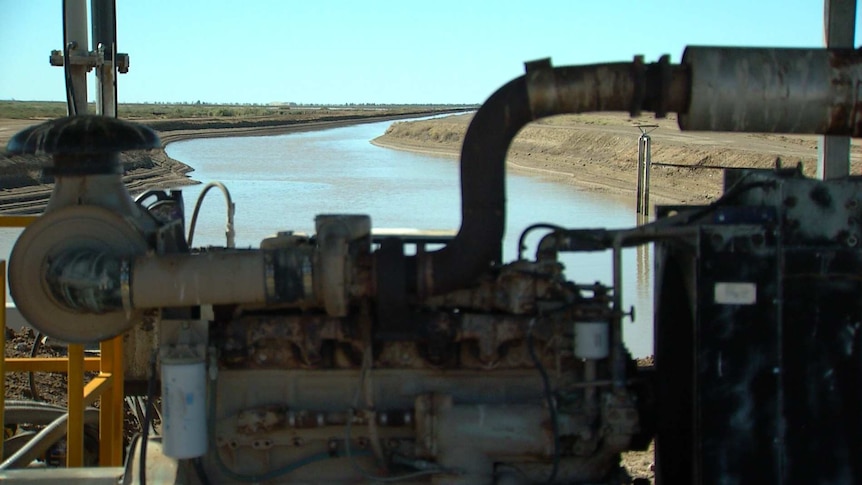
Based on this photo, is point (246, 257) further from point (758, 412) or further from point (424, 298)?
point (758, 412)

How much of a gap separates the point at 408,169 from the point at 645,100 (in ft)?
80.1

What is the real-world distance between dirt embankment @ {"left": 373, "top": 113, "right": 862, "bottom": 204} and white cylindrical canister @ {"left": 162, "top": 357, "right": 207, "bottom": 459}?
13.3m

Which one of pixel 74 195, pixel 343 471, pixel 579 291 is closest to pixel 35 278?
pixel 74 195

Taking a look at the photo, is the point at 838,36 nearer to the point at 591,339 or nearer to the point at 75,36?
the point at 591,339

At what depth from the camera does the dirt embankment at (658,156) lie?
73.7 ft

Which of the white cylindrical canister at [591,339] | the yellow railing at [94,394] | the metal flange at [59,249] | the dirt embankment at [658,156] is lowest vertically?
the yellow railing at [94,394]

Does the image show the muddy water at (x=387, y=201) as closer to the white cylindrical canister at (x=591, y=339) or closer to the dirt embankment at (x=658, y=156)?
the dirt embankment at (x=658, y=156)

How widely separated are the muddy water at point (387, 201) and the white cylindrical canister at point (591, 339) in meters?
5.32

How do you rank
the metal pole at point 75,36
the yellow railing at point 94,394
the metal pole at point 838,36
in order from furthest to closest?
the metal pole at point 75,36 → the metal pole at point 838,36 → the yellow railing at point 94,394

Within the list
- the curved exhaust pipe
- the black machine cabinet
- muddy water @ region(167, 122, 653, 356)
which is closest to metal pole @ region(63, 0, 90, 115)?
the curved exhaust pipe

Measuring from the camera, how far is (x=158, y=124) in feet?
190

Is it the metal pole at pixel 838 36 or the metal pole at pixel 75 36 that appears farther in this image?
the metal pole at pixel 75 36

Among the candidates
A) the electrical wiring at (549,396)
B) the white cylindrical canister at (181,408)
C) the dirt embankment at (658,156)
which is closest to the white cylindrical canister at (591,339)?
the electrical wiring at (549,396)

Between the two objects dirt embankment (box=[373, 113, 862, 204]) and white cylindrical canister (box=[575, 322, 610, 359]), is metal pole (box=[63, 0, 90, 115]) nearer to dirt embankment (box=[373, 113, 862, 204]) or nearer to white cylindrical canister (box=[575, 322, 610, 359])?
white cylindrical canister (box=[575, 322, 610, 359])
